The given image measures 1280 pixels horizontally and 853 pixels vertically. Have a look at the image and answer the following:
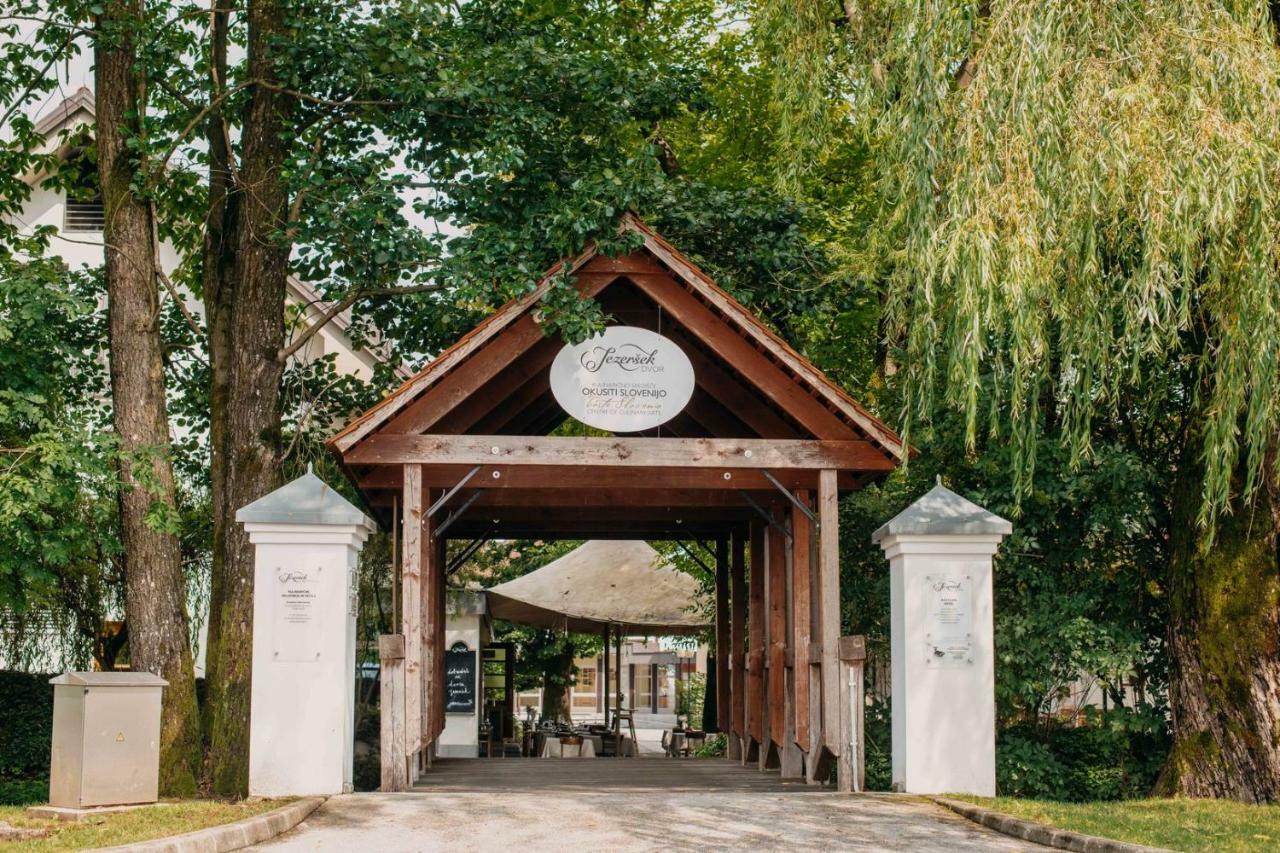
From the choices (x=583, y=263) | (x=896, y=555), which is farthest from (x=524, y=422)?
(x=896, y=555)

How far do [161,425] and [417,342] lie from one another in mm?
3198

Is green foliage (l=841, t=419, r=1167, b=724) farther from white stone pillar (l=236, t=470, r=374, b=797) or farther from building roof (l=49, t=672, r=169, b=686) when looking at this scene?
building roof (l=49, t=672, r=169, b=686)

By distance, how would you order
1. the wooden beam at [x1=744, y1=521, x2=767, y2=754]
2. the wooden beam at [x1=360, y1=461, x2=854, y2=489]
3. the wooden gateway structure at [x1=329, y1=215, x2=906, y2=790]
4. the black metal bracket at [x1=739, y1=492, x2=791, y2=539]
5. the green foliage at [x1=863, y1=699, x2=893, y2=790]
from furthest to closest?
the wooden beam at [x1=744, y1=521, x2=767, y2=754] → the green foliage at [x1=863, y1=699, x2=893, y2=790] → the black metal bracket at [x1=739, y1=492, x2=791, y2=539] → the wooden beam at [x1=360, y1=461, x2=854, y2=489] → the wooden gateway structure at [x1=329, y1=215, x2=906, y2=790]

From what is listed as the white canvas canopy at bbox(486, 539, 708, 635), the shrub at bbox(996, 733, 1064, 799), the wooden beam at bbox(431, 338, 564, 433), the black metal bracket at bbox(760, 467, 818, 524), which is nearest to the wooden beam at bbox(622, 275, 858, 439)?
the black metal bracket at bbox(760, 467, 818, 524)

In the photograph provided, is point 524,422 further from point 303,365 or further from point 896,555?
point 896,555

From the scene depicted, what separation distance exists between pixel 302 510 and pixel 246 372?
358 cm

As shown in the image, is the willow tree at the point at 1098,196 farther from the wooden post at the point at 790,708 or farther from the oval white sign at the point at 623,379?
the wooden post at the point at 790,708

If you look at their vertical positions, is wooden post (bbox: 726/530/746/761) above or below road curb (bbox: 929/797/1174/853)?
above

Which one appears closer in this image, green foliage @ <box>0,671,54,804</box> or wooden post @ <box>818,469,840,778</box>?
wooden post @ <box>818,469,840,778</box>

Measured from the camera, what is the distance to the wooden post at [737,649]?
16109mm

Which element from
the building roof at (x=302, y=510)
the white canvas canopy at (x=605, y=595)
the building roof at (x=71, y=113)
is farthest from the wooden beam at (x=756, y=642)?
the building roof at (x=71, y=113)

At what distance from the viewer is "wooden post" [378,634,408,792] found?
1034 cm

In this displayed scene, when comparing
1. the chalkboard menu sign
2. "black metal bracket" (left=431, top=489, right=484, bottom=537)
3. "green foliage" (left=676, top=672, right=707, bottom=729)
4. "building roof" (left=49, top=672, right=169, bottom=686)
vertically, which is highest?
"black metal bracket" (left=431, top=489, right=484, bottom=537)

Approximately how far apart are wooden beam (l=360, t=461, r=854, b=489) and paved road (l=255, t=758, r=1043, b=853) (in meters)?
2.50
